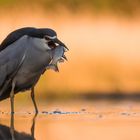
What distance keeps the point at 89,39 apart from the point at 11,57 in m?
6.41

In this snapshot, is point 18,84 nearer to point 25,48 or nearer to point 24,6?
point 25,48

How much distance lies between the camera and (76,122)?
10.6m

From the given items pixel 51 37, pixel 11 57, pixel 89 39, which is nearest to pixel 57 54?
pixel 51 37

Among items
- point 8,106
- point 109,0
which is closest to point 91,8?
point 109,0

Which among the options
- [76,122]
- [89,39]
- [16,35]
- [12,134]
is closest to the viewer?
[12,134]

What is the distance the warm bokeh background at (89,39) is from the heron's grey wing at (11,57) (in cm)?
444

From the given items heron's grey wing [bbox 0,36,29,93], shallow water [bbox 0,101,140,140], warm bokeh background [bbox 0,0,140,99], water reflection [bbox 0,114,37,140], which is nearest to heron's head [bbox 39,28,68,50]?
heron's grey wing [bbox 0,36,29,93]

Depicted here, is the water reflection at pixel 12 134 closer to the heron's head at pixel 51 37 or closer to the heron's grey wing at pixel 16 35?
the heron's head at pixel 51 37

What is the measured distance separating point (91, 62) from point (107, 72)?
43cm

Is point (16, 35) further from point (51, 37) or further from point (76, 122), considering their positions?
point (76, 122)

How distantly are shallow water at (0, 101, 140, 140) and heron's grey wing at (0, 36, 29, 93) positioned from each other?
457 millimetres

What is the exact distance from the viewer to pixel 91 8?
1872cm

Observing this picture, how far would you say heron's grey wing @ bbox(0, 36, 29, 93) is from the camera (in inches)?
455

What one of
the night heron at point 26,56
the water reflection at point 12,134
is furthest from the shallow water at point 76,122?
the night heron at point 26,56
